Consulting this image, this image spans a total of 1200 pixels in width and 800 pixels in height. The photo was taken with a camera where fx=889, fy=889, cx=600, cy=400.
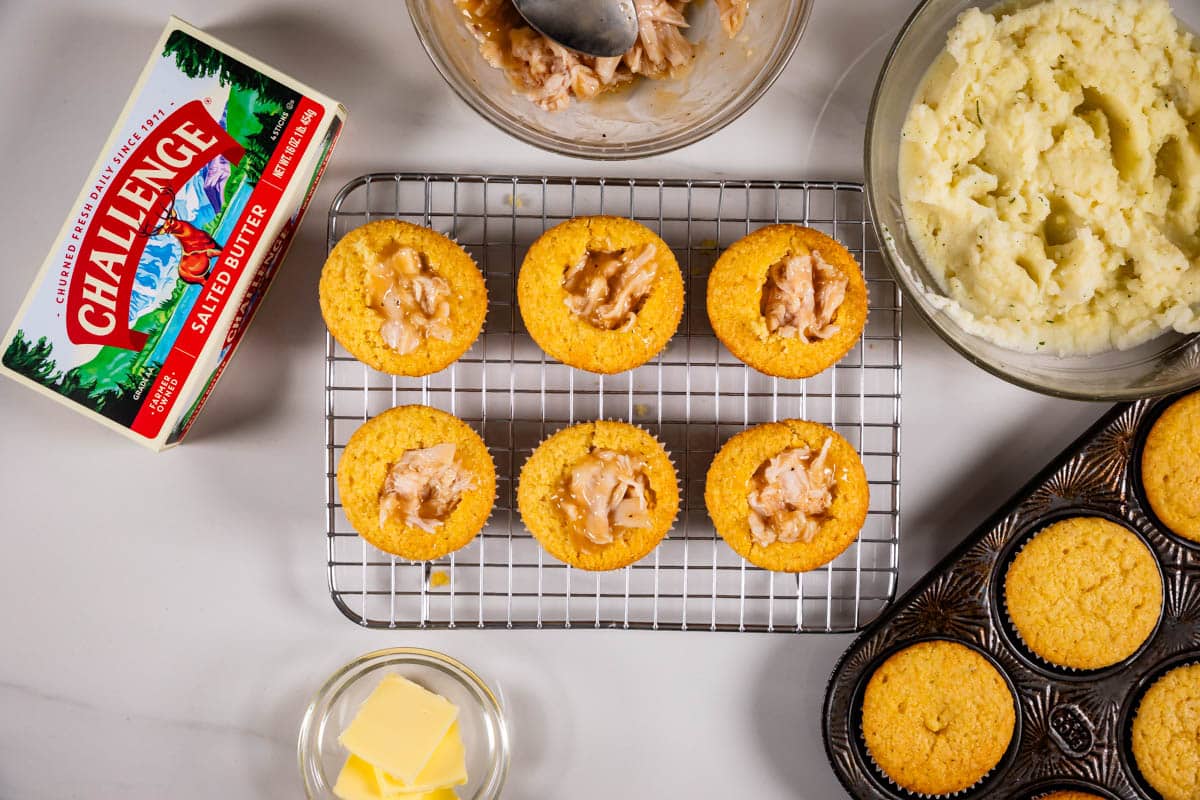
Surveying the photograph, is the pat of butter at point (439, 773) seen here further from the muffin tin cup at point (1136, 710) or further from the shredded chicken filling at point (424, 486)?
the muffin tin cup at point (1136, 710)

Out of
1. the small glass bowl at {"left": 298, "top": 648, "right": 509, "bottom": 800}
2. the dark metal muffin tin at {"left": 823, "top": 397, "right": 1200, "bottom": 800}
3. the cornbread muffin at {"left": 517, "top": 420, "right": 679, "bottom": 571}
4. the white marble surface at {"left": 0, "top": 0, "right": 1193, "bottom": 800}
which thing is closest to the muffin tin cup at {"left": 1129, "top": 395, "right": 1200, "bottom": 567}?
the dark metal muffin tin at {"left": 823, "top": 397, "right": 1200, "bottom": 800}

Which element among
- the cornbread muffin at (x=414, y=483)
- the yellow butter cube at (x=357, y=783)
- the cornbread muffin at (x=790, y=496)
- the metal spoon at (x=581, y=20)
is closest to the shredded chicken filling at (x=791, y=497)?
the cornbread muffin at (x=790, y=496)

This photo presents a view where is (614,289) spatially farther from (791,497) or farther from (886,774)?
(886,774)

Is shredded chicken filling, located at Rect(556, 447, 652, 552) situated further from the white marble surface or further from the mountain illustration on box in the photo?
the mountain illustration on box

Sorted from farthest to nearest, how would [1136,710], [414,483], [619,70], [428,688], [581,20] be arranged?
[428,688]
[1136,710]
[414,483]
[619,70]
[581,20]

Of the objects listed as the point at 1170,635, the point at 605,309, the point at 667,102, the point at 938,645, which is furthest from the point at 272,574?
the point at 1170,635

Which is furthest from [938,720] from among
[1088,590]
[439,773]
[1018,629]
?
[439,773]
